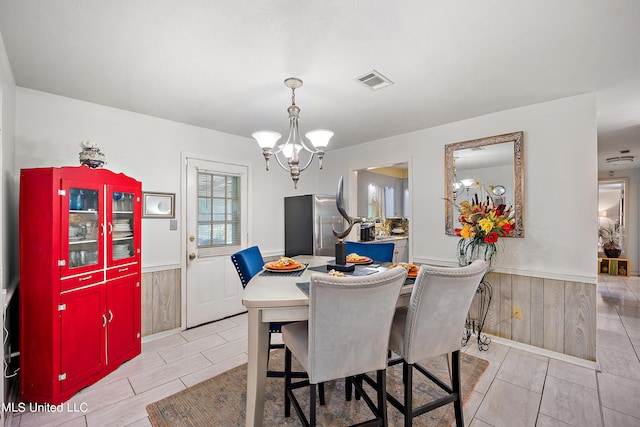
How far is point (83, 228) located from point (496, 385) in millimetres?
3468

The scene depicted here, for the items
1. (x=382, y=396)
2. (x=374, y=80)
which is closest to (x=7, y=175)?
(x=374, y=80)

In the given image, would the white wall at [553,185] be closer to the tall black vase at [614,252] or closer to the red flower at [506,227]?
the red flower at [506,227]

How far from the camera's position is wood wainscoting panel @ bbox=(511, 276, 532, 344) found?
2.88 m

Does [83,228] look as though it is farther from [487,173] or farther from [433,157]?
[487,173]

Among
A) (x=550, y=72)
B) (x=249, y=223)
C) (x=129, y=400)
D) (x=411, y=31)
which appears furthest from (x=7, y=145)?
(x=550, y=72)

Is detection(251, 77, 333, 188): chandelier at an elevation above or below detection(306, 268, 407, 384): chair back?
above

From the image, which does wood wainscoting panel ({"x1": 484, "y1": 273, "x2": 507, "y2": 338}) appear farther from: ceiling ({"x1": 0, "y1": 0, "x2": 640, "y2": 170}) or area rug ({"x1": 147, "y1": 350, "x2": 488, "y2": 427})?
ceiling ({"x1": 0, "y1": 0, "x2": 640, "y2": 170})

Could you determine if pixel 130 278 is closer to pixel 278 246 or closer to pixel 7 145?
pixel 7 145

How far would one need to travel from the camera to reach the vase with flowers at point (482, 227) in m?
2.73

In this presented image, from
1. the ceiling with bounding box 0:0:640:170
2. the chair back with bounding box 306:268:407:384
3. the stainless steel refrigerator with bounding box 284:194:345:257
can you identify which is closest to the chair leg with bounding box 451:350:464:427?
the chair back with bounding box 306:268:407:384

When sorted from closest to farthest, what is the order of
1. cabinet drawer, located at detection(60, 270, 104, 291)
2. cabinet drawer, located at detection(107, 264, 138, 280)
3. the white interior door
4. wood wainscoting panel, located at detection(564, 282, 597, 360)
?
cabinet drawer, located at detection(60, 270, 104, 291) < cabinet drawer, located at detection(107, 264, 138, 280) < wood wainscoting panel, located at detection(564, 282, 597, 360) < the white interior door

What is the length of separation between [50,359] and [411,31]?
320 centimetres

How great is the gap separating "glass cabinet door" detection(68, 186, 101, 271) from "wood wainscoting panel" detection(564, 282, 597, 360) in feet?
13.5

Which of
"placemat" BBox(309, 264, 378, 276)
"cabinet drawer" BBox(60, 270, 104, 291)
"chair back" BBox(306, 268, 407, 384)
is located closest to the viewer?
"chair back" BBox(306, 268, 407, 384)
